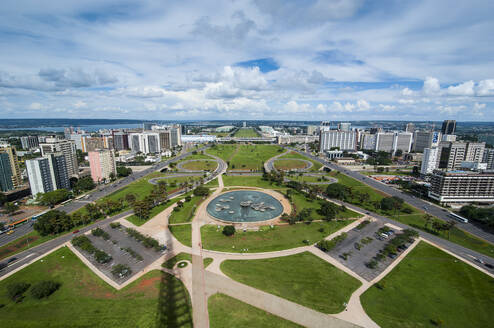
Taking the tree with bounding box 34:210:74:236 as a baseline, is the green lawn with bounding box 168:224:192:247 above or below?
below

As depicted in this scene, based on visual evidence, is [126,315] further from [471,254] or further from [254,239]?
[471,254]

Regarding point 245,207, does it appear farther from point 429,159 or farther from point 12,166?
point 429,159

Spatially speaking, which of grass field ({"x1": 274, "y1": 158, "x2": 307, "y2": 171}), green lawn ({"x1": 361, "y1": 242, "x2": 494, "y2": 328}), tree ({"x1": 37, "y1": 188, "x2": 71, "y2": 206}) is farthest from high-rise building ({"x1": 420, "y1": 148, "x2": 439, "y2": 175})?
tree ({"x1": 37, "y1": 188, "x2": 71, "y2": 206})

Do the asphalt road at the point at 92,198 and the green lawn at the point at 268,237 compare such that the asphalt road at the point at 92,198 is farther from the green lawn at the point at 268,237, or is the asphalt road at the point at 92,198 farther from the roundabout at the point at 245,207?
the green lawn at the point at 268,237

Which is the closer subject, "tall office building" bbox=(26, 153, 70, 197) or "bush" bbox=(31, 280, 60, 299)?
"bush" bbox=(31, 280, 60, 299)

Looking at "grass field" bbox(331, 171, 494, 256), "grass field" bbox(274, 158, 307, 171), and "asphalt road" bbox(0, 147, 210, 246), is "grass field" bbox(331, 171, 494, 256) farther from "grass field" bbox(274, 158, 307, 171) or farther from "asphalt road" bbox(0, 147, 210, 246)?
"asphalt road" bbox(0, 147, 210, 246)

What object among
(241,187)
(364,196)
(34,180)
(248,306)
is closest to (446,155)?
(364,196)
